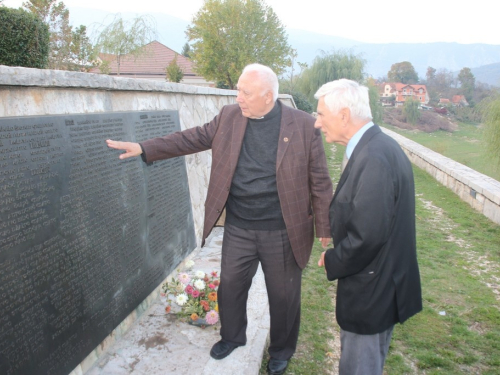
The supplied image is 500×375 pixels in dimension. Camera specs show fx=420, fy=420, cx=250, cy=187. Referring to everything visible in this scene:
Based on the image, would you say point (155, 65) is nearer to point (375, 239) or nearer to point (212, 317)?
point (212, 317)

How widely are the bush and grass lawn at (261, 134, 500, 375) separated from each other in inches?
140

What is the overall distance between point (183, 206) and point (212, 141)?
1295mm

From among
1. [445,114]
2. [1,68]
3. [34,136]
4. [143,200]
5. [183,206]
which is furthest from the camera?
[445,114]

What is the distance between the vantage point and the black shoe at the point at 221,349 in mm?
2716

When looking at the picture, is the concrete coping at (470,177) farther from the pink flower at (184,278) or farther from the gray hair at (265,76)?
the gray hair at (265,76)

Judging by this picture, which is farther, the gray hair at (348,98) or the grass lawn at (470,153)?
the grass lawn at (470,153)

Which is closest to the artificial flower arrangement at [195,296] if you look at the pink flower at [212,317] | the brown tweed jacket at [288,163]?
the pink flower at [212,317]

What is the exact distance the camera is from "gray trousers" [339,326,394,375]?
2023 millimetres

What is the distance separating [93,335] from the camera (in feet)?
8.09

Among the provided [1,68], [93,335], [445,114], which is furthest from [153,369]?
[445,114]

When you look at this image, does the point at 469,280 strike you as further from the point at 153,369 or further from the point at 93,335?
the point at 93,335

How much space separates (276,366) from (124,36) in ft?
46.3

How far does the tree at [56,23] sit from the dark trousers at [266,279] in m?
11.6

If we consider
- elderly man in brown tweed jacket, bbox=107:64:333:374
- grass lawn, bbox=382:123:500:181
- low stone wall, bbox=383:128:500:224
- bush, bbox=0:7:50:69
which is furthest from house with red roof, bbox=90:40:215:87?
elderly man in brown tweed jacket, bbox=107:64:333:374
